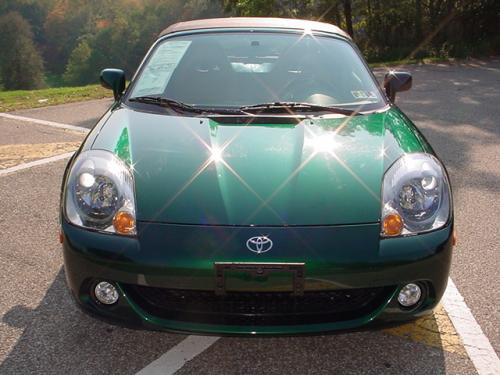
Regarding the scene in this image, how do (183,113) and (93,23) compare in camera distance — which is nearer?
(183,113)

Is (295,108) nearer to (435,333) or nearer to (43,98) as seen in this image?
(435,333)

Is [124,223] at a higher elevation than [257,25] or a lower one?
lower

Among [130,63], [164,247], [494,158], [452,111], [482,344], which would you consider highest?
[164,247]

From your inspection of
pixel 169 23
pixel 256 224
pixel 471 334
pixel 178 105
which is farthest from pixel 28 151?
pixel 169 23

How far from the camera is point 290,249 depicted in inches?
88.2

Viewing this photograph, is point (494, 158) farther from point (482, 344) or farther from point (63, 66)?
point (63, 66)

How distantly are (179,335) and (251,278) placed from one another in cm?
69

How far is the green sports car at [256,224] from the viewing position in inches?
88.2

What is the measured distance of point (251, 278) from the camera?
2.21m

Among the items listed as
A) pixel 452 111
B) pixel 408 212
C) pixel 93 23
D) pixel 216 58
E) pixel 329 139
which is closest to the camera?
pixel 408 212

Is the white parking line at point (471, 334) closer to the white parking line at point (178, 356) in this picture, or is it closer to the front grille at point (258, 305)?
the front grille at point (258, 305)

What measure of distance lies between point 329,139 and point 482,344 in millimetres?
1222

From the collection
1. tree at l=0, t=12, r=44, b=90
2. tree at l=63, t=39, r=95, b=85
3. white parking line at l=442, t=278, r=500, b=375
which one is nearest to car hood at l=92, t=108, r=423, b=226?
white parking line at l=442, t=278, r=500, b=375

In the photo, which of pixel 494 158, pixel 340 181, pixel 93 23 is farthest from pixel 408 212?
pixel 93 23
